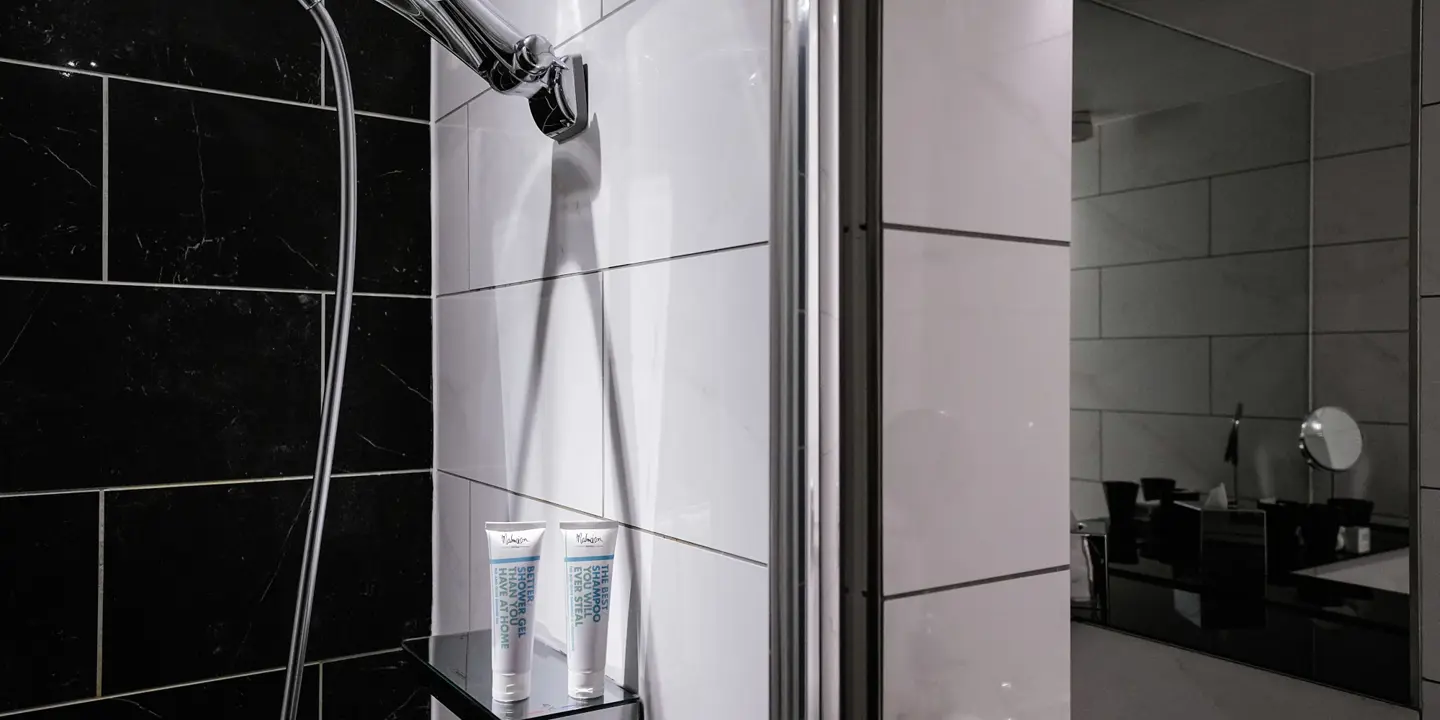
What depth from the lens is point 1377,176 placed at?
2.13 ft

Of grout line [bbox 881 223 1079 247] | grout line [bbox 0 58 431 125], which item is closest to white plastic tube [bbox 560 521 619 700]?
grout line [bbox 881 223 1079 247]

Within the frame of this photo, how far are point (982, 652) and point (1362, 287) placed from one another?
344 millimetres

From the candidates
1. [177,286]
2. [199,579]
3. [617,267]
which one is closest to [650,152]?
[617,267]

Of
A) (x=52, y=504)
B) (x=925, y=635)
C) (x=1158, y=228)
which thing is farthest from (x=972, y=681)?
(x=52, y=504)

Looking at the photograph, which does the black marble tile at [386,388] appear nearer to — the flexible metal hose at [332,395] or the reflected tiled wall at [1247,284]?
the flexible metal hose at [332,395]

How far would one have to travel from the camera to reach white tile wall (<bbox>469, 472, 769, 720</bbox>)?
27.3 inches

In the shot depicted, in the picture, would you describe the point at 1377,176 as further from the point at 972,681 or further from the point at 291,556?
the point at 291,556

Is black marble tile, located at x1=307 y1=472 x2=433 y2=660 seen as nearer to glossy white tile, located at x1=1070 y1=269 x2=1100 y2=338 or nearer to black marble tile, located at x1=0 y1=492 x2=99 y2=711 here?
black marble tile, located at x1=0 y1=492 x2=99 y2=711

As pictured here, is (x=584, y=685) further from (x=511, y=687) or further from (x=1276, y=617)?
(x=1276, y=617)

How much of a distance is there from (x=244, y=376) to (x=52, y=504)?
0.75ft

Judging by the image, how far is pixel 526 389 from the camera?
106 cm

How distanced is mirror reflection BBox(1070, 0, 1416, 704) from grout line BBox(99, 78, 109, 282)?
100 cm

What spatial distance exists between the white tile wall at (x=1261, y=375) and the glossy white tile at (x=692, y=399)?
31 centimetres

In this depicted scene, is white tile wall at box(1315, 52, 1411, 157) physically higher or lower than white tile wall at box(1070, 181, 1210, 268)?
higher
